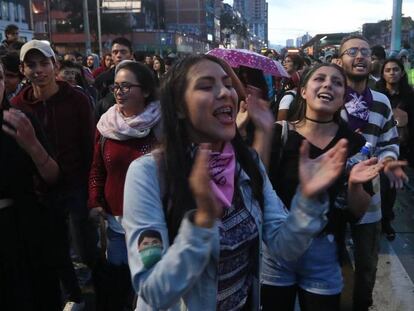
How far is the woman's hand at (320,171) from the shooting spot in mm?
1735

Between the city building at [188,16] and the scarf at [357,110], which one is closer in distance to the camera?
the scarf at [357,110]

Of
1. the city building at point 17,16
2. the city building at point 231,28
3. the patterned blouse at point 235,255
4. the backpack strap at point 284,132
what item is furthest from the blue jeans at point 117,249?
the city building at point 231,28

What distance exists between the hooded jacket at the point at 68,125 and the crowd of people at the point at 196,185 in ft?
0.03

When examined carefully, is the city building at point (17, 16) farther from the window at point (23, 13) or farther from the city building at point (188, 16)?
the city building at point (188, 16)

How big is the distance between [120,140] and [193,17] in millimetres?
98637

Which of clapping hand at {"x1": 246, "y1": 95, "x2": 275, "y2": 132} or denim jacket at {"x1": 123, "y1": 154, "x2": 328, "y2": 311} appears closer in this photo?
denim jacket at {"x1": 123, "y1": 154, "x2": 328, "y2": 311}

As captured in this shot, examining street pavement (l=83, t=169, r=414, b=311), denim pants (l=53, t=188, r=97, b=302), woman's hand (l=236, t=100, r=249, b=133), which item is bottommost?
street pavement (l=83, t=169, r=414, b=311)

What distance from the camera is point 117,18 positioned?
62344 mm

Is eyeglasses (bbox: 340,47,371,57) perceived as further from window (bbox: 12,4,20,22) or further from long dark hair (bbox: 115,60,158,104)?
window (bbox: 12,4,20,22)

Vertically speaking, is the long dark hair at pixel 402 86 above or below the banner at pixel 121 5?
below

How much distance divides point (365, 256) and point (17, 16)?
201ft

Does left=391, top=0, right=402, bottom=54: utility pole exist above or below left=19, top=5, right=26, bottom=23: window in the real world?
below

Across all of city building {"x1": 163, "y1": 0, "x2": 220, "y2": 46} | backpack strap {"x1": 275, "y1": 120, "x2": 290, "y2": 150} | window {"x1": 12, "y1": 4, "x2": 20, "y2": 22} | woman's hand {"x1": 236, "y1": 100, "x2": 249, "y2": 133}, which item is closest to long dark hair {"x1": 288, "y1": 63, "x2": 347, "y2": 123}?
backpack strap {"x1": 275, "y1": 120, "x2": 290, "y2": 150}

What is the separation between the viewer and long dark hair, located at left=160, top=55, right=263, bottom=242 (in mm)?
1644
